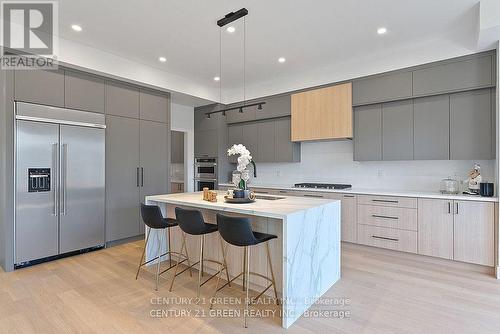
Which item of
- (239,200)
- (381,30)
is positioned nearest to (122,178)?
(239,200)

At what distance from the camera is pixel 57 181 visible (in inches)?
141

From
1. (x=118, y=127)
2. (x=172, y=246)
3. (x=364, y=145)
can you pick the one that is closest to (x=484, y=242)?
(x=364, y=145)

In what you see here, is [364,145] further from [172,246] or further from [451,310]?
[172,246]

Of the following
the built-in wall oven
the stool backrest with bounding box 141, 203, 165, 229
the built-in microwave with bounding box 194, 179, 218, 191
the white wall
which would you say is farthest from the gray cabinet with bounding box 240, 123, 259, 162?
the stool backrest with bounding box 141, 203, 165, 229

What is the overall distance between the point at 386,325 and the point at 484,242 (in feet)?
6.39

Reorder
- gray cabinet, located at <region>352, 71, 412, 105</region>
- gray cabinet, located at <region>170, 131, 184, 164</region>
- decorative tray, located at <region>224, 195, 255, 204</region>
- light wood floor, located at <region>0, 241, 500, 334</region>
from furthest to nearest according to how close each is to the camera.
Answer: gray cabinet, located at <region>170, 131, 184, 164</region>
gray cabinet, located at <region>352, 71, 412, 105</region>
decorative tray, located at <region>224, 195, 255, 204</region>
light wood floor, located at <region>0, 241, 500, 334</region>

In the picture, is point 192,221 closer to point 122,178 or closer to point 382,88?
point 122,178

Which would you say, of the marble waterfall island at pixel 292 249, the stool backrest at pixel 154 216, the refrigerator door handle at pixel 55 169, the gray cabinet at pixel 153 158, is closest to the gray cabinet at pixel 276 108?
the gray cabinet at pixel 153 158

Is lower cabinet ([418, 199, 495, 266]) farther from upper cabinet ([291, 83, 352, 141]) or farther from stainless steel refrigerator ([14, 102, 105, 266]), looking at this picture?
stainless steel refrigerator ([14, 102, 105, 266])

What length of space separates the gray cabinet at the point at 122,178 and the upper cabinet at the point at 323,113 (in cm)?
279

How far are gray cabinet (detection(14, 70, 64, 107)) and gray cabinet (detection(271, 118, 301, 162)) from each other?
3483mm

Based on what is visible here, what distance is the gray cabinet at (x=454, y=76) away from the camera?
131 inches

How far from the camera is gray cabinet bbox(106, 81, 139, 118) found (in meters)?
4.17

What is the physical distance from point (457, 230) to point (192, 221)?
3147 mm
